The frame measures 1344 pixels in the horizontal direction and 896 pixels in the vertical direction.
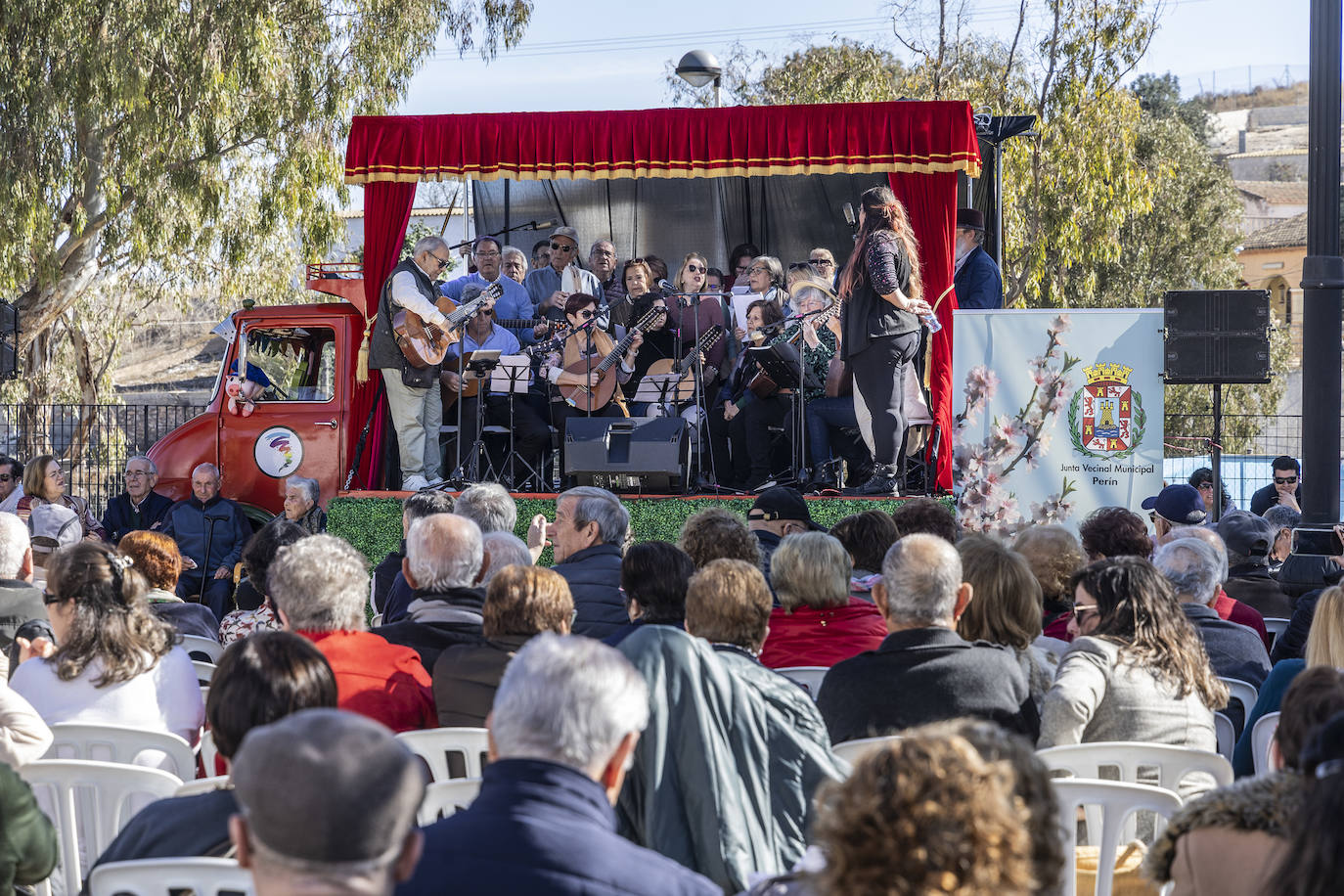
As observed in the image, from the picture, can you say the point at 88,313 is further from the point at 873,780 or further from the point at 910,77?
the point at 873,780

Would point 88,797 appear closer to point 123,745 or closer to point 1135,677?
point 123,745

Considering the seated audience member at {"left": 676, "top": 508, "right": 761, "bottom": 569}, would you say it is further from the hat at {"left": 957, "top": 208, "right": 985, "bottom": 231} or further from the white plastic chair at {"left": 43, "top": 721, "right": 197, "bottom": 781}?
the hat at {"left": 957, "top": 208, "right": 985, "bottom": 231}

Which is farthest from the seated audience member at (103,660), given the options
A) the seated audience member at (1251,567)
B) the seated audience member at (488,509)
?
the seated audience member at (1251,567)

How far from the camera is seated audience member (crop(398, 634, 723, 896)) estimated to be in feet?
6.72

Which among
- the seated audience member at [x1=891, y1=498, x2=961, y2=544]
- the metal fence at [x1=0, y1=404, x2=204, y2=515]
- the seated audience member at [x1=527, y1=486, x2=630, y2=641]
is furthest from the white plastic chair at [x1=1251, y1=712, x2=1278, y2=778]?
the metal fence at [x1=0, y1=404, x2=204, y2=515]

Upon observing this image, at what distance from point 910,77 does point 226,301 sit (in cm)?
1037

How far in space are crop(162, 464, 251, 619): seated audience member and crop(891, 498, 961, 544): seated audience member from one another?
16.5 ft

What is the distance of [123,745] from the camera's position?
3.59m

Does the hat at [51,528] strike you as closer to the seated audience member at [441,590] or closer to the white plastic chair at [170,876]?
the seated audience member at [441,590]

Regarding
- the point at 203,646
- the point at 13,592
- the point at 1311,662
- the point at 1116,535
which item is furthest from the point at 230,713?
the point at 1116,535

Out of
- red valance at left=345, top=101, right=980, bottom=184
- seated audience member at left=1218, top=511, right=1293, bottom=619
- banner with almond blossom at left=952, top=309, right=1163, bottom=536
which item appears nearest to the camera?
seated audience member at left=1218, top=511, right=1293, bottom=619

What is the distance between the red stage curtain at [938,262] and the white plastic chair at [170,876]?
24.6 feet

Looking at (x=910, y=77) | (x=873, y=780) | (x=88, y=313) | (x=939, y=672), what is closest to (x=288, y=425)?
(x=939, y=672)

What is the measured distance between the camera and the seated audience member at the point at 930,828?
64.3 inches
